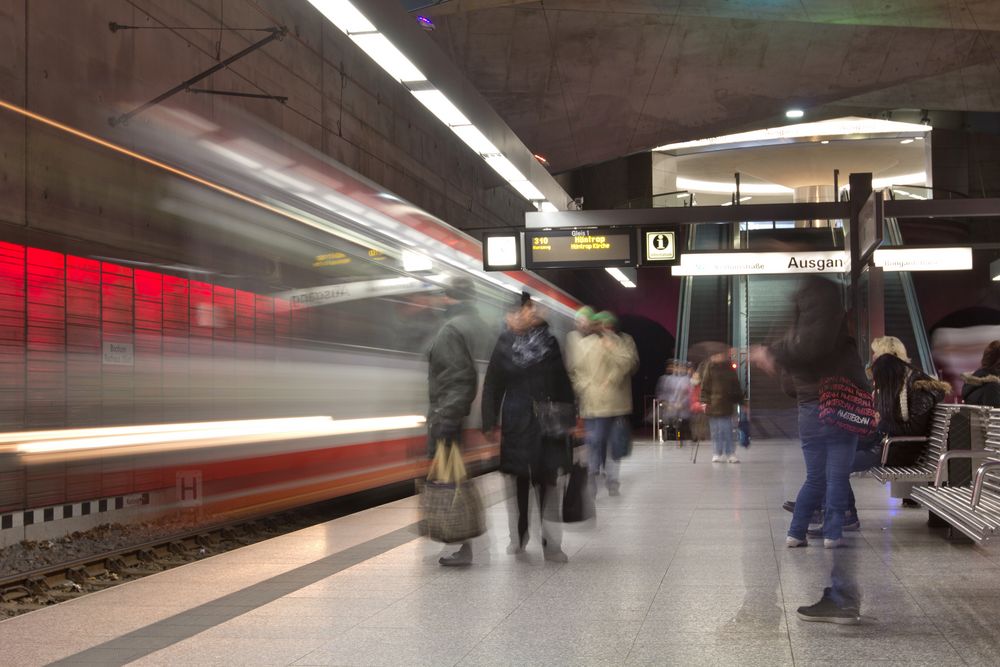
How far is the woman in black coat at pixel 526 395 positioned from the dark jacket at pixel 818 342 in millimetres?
1363

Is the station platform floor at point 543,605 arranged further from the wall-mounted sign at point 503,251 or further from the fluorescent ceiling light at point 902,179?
the fluorescent ceiling light at point 902,179

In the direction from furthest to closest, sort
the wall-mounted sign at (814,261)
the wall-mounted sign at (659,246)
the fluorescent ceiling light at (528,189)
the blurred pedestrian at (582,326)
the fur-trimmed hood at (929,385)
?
the wall-mounted sign at (814,261)
the wall-mounted sign at (659,246)
the fluorescent ceiling light at (528,189)
the blurred pedestrian at (582,326)
the fur-trimmed hood at (929,385)

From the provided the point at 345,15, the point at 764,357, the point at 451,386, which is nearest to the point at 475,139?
the point at 345,15

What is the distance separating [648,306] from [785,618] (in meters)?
31.8

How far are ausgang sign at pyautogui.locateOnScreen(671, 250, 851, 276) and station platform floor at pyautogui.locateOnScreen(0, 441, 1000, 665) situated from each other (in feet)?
33.7

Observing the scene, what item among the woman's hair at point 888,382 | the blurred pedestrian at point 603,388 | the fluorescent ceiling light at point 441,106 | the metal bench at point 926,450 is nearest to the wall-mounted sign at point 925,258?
the blurred pedestrian at point 603,388

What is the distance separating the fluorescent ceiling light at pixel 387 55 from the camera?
6.40 meters

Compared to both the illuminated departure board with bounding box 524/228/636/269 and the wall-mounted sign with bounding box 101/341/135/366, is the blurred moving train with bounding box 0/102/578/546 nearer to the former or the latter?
the wall-mounted sign with bounding box 101/341/135/366

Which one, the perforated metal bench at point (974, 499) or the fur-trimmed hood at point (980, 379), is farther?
the fur-trimmed hood at point (980, 379)

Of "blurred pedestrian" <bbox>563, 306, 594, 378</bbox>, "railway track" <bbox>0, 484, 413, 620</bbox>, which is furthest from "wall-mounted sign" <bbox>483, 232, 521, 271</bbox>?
"railway track" <bbox>0, 484, 413, 620</bbox>

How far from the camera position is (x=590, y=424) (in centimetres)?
1069

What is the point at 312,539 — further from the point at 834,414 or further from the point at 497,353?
the point at 834,414

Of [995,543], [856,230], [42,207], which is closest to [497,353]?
[995,543]

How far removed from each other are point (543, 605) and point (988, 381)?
6.06 m
